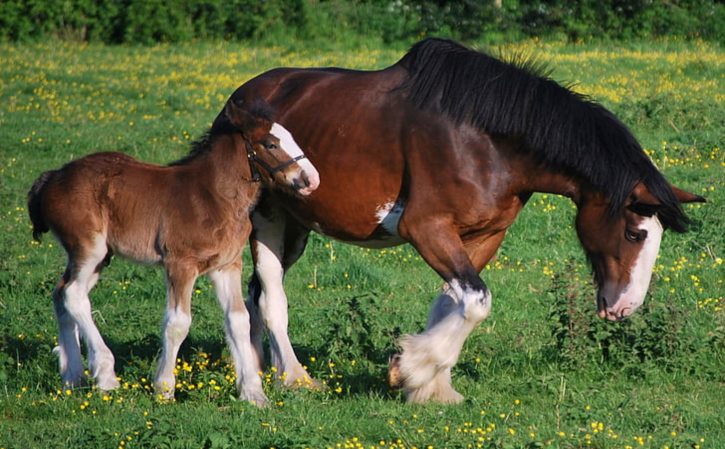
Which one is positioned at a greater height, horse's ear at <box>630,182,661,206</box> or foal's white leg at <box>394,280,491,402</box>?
horse's ear at <box>630,182,661,206</box>

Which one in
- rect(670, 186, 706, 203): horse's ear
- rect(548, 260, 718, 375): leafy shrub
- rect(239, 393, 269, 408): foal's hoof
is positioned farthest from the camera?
rect(548, 260, 718, 375): leafy shrub

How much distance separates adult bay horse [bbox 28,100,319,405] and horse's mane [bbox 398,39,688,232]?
0.94m

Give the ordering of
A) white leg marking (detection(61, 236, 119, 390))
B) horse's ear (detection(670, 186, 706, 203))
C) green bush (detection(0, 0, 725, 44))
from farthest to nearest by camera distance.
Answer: green bush (detection(0, 0, 725, 44)) < white leg marking (detection(61, 236, 119, 390)) < horse's ear (detection(670, 186, 706, 203))

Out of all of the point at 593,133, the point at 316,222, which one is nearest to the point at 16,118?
the point at 316,222

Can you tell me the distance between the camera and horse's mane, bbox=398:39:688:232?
666cm

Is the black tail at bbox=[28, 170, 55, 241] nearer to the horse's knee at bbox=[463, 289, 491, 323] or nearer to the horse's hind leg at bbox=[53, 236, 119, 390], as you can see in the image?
the horse's hind leg at bbox=[53, 236, 119, 390]

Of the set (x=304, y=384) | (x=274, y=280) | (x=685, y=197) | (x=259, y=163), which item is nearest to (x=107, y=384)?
(x=304, y=384)

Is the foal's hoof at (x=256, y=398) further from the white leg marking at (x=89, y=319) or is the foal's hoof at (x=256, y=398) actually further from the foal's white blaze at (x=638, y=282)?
the foal's white blaze at (x=638, y=282)

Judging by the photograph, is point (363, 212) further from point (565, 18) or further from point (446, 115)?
point (565, 18)

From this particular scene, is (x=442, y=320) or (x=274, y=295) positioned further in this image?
(x=274, y=295)

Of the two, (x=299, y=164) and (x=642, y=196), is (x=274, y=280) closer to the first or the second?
(x=299, y=164)

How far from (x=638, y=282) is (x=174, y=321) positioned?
261cm

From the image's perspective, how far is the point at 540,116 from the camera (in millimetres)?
6883

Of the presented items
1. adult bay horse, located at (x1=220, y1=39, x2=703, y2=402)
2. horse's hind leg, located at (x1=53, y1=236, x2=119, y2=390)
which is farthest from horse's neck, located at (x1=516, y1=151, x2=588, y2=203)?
horse's hind leg, located at (x1=53, y1=236, x2=119, y2=390)
